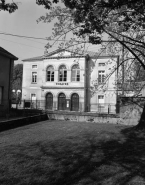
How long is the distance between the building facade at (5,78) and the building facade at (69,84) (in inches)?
451

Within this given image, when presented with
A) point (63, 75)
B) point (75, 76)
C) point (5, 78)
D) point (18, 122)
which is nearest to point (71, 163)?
point (18, 122)

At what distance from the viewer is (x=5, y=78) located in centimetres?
1800

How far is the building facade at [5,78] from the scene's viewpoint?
57.0ft

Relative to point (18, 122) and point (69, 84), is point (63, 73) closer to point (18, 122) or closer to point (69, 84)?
point (69, 84)

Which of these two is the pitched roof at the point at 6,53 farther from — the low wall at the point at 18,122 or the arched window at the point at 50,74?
the arched window at the point at 50,74

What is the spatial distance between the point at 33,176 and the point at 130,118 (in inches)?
416

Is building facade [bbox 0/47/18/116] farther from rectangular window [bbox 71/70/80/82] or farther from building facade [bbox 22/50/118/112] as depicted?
rectangular window [bbox 71/70/80/82]

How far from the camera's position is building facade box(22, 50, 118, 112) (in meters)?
30.0

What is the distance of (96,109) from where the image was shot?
2847 centimetres

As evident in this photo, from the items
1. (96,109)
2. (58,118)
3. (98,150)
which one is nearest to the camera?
(98,150)

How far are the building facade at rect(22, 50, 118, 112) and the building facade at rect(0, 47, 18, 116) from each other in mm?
11459

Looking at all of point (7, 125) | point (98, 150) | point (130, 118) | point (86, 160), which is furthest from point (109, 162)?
point (130, 118)

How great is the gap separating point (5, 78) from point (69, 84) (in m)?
14.8

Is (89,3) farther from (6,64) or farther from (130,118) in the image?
(6,64)
